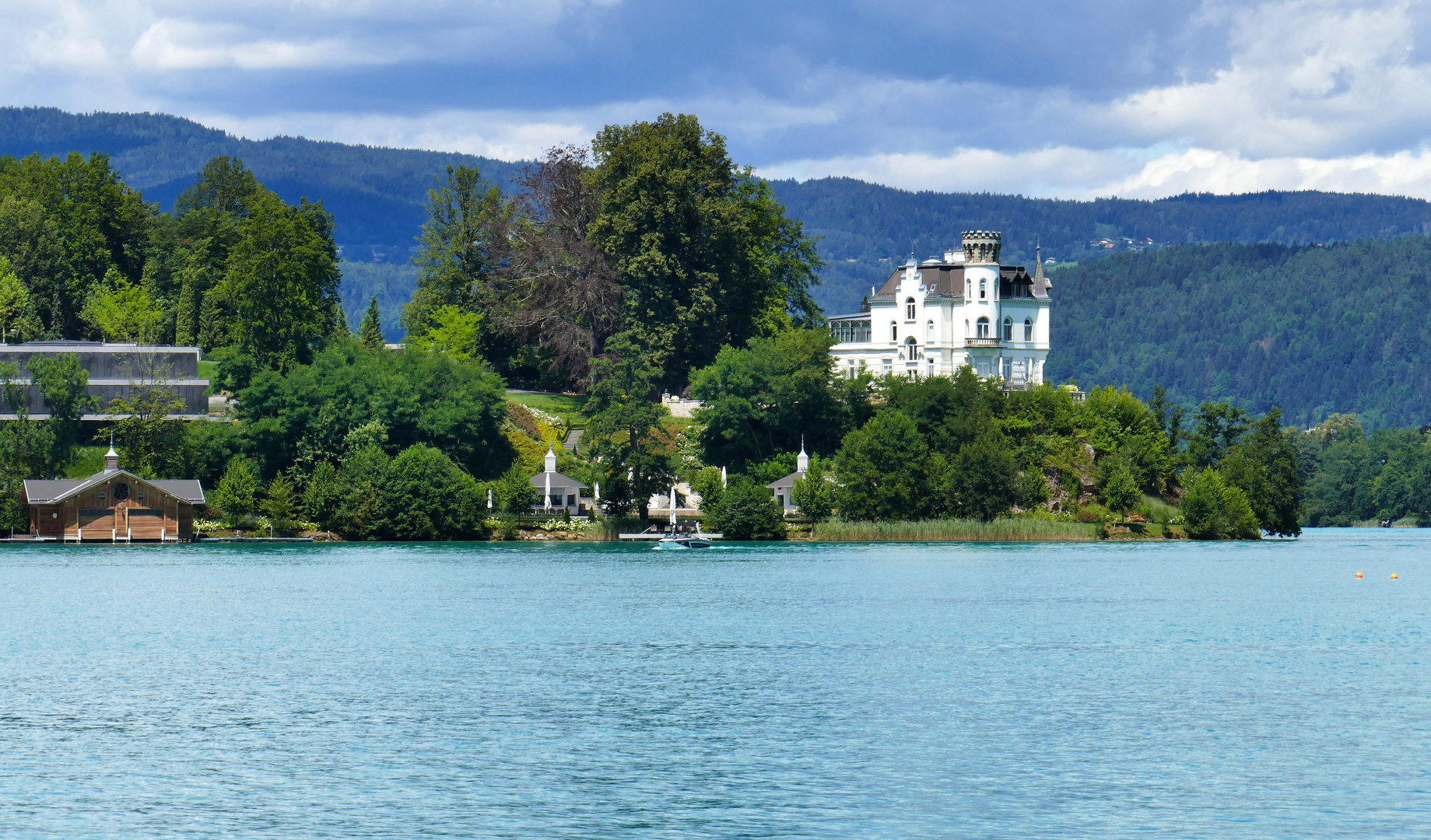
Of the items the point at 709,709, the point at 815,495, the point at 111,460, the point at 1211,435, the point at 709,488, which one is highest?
the point at 1211,435

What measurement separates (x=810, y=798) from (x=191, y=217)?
389ft

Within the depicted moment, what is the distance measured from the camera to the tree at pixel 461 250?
134500 mm

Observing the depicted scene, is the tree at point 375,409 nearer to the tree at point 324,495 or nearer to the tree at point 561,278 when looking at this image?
the tree at point 324,495

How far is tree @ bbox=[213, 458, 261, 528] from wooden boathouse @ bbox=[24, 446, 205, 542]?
1467mm

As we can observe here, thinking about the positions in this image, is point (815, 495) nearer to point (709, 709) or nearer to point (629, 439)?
point (629, 439)

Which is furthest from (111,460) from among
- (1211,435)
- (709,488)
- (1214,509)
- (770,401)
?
(1211,435)

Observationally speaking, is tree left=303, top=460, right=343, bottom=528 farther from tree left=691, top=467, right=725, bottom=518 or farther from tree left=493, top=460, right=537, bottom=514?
tree left=691, top=467, right=725, bottom=518

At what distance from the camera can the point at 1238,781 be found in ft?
97.8

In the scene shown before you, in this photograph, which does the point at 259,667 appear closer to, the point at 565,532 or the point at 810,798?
the point at 810,798

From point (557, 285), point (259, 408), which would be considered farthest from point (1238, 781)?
point (557, 285)

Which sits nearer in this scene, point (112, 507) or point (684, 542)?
point (684, 542)

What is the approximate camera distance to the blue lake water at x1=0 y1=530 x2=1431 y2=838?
27.5 m

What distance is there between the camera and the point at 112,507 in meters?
102

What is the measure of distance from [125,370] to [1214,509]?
78405 mm
